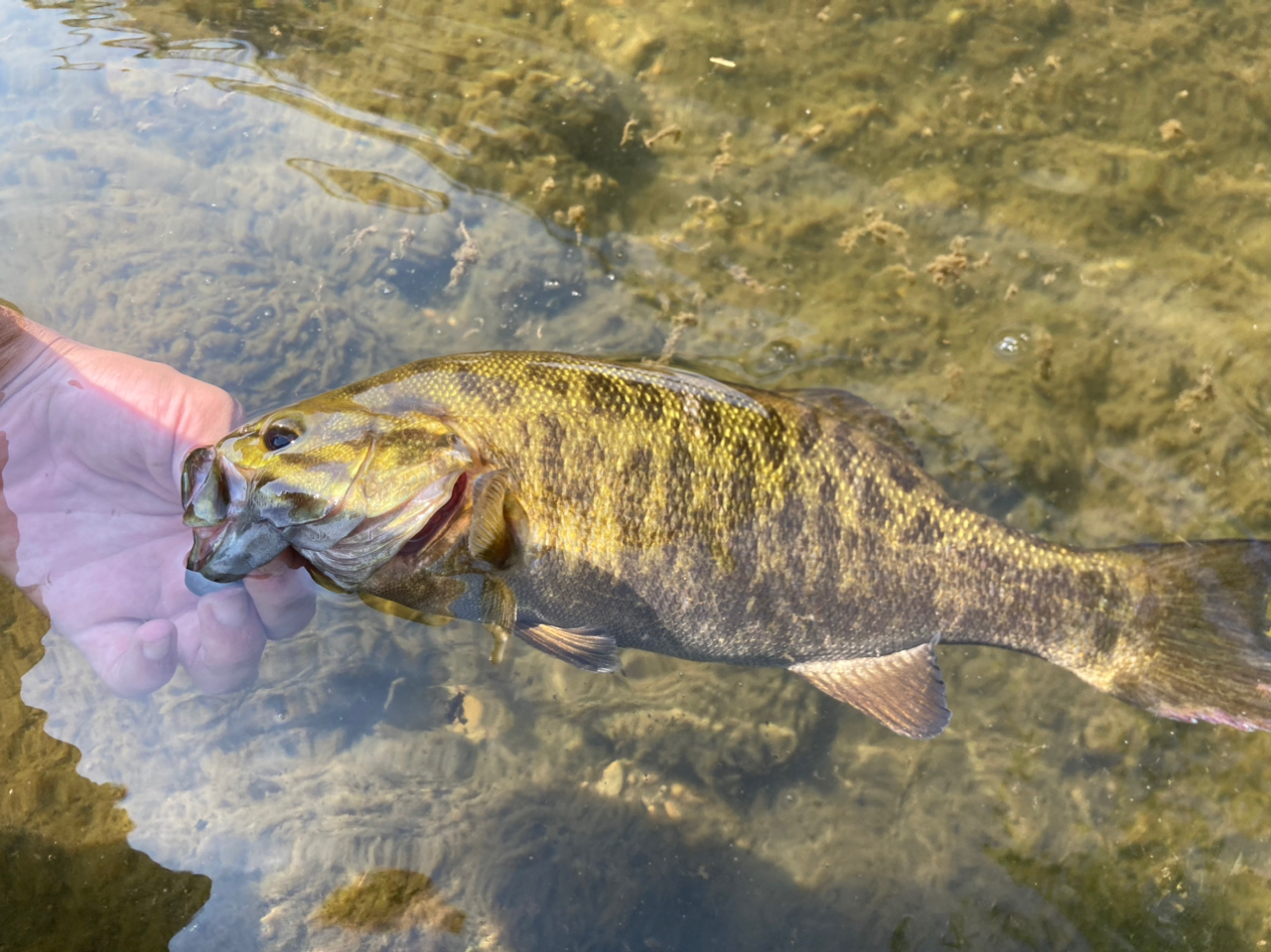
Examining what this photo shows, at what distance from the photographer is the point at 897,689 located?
2.76 metres

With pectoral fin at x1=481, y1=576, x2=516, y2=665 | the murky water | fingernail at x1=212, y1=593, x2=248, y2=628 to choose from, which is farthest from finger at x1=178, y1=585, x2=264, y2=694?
pectoral fin at x1=481, y1=576, x2=516, y2=665

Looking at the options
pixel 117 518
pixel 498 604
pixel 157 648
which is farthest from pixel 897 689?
pixel 117 518

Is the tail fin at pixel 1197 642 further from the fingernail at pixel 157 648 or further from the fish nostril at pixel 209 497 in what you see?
the fingernail at pixel 157 648

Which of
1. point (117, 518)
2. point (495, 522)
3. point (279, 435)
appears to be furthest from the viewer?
point (117, 518)

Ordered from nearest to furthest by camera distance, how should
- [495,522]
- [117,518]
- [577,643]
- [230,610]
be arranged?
[495,522]
[577,643]
[230,610]
[117,518]

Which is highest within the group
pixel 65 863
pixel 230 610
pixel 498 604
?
Result: pixel 498 604

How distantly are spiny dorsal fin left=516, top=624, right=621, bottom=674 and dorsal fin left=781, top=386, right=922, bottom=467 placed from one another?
113 centimetres

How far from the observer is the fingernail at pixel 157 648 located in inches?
128

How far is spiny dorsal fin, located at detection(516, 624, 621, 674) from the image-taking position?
2688 mm

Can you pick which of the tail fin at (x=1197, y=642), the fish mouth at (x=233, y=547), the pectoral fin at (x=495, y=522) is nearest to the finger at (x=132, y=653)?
the fish mouth at (x=233, y=547)

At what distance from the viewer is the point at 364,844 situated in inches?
134

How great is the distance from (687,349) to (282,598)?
6.93ft

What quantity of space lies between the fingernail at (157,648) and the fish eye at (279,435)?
1.44 metres

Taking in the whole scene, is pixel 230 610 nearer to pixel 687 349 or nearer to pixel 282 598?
pixel 282 598
